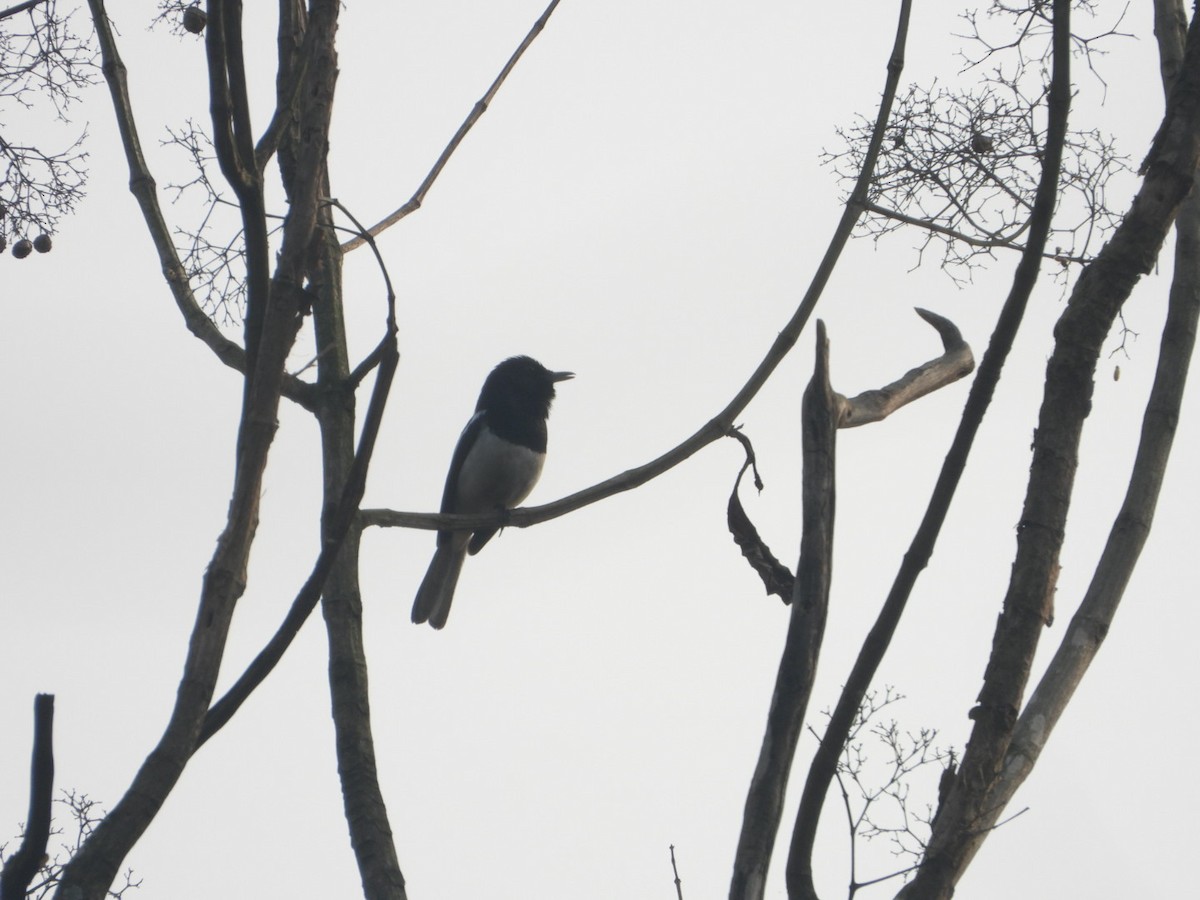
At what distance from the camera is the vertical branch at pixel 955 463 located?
1.77 metres

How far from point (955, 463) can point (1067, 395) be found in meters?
0.57

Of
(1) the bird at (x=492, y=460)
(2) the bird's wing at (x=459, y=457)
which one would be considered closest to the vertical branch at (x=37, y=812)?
(1) the bird at (x=492, y=460)

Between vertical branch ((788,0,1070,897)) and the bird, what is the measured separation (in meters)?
4.85

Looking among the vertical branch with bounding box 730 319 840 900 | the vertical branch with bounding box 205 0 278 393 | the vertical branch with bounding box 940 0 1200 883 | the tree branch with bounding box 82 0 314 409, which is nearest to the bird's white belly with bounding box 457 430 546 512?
the tree branch with bounding box 82 0 314 409

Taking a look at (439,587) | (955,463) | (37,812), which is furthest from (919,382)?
(439,587)

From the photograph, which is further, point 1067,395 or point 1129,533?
point 1129,533

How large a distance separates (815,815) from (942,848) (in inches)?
13.2

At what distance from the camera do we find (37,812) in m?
1.44

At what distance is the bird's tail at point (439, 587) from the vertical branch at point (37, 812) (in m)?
5.25

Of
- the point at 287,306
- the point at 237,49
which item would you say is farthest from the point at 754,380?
the point at 237,49

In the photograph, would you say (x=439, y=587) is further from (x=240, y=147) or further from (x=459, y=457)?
(x=240, y=147)

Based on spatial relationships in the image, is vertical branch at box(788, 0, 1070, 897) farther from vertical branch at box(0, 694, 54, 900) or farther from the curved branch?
vertical branch at box(0, 694, 54, 900)

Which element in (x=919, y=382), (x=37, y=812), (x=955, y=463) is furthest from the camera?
(x=919, y=382)

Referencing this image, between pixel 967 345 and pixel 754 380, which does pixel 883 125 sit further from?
pixel 967 345
